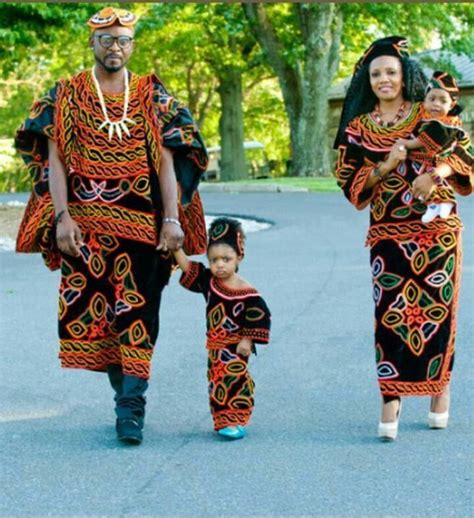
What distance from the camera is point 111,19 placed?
595cm

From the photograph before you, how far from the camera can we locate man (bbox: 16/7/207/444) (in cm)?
599

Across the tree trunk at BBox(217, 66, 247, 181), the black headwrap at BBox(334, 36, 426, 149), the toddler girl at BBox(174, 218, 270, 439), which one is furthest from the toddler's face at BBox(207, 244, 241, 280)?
the tree trunk at BBox(217, 66, 247, 181)

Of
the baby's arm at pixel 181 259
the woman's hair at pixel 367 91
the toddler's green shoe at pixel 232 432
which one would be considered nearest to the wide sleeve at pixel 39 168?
the baby's arm at pixel 181 259

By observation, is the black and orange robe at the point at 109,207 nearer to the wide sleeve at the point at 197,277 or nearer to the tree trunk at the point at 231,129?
the wide sleeve at the point at 197,277

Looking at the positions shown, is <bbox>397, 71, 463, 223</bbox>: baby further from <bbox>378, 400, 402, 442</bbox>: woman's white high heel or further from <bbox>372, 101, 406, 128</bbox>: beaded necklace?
<bbox>378, 400, 402, 442</bbox>: woman's white high heel

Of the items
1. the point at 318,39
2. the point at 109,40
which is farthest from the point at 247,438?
the point at 318,39

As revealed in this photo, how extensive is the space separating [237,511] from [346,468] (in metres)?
0.77

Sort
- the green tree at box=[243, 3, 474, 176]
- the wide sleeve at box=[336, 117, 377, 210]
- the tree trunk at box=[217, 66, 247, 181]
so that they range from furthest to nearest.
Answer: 1. the tree trunk at box=[217, 66, 247, 181]
2. the green tree at box=[243, 3, 474, 176]
3. the wide sleeve at box=[336, 117, 377, 210]

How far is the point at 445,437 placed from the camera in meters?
6.11

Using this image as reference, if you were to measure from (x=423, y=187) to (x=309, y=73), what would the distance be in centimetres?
2909

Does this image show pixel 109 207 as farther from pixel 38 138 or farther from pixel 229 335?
pixel 229 335

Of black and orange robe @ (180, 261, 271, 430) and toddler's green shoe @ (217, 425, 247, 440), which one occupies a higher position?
black and orange robe @ (180, 261, 271, 430)

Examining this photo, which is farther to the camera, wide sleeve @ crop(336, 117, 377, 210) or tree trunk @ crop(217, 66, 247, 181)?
tree trunk @ crop(217, 66, 247, 181)

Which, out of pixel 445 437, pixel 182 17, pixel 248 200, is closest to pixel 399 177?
pixel 445 437
